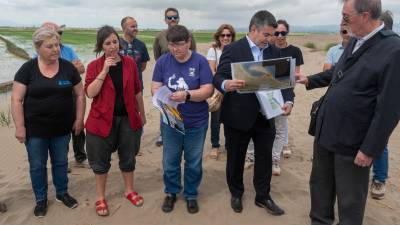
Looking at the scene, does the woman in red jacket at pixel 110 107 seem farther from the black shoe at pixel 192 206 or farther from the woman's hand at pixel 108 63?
the black shoe at pixel 192 206

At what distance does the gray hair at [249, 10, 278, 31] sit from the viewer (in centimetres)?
361

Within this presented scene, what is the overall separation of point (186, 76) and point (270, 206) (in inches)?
73.1

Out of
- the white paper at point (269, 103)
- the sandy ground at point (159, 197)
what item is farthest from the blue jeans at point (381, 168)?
the white paper at point (269, 103)

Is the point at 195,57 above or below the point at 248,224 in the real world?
above

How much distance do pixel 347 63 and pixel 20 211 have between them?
4072mm

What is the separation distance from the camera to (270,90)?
12.4ft

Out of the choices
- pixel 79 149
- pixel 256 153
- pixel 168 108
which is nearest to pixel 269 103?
pixel 256 153

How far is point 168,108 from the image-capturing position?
386 centimetres

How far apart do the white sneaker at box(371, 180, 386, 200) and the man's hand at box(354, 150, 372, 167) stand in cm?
205

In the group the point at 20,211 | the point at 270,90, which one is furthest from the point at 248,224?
the point at 20,211

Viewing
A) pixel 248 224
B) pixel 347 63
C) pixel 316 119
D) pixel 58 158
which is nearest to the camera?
pixel 347 63

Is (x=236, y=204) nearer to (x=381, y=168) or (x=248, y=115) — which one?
(x=248, y=115)

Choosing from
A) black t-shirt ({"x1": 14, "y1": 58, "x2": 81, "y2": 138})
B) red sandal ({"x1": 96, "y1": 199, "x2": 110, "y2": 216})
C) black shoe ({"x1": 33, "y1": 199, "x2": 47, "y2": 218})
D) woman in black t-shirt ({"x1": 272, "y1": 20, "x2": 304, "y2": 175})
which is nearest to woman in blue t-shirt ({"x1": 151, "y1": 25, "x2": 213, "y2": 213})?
red sandal ({"x1": 96, "y1": 199, "x2": 110, "y2": 216})

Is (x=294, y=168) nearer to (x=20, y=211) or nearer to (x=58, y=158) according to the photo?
(x=58, y=158)
